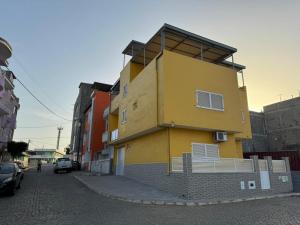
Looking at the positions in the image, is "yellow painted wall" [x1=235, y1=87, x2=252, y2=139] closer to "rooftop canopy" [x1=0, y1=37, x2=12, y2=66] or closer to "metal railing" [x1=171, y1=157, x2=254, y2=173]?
"metal railing" [x1=171, y1=157, x2=254, y2=173]

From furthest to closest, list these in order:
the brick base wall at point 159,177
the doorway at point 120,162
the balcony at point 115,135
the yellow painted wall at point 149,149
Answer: the balcony at point 115,135, the doorway at point 120,162, the yellow painted wall at point 149,149, the brick base wall at point 159,177

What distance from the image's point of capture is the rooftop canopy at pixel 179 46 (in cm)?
1611

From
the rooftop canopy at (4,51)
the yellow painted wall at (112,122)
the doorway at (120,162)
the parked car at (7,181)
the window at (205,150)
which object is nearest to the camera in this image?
the parked car at (7,181)

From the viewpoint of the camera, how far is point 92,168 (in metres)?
30.3

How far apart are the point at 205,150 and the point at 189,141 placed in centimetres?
141

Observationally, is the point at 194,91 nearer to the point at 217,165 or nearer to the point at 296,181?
the point at 217,165

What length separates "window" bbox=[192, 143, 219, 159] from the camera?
15.2 metres

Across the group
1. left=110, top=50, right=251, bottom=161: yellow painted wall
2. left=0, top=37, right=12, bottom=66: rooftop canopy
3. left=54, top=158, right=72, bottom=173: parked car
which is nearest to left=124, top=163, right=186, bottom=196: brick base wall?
left=110, top=50, right=251, bottom=161: yellow painted wall

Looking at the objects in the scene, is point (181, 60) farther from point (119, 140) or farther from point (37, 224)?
point (37, 224)

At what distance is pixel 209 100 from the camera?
16.0 m

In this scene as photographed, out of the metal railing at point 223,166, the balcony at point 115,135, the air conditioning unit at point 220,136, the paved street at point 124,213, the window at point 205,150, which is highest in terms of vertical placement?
the balcony at point 115,135

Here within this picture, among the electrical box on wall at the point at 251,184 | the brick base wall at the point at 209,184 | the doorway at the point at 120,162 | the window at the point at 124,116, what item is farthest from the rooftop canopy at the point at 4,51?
the electrical box on wall at the point at 251,184

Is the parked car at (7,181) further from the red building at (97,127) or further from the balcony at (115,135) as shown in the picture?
the red building at (97,127)

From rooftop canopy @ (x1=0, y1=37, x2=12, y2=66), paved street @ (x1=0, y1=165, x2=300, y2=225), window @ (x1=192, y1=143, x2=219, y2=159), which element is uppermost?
rooftop canopy @ (x1=0, y1=37, x2=12, y2=66)
